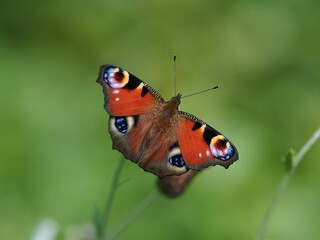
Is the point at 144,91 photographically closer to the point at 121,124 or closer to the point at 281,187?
the point at 121,124

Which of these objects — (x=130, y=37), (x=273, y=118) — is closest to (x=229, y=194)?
(x=273, y=118)

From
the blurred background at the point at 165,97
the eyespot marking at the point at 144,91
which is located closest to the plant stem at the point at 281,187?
the eyespot marking at the point at 144,91

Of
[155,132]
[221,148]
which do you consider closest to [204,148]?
[221,148]

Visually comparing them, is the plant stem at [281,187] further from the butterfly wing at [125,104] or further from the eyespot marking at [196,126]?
the butterfly wing at [125,104]

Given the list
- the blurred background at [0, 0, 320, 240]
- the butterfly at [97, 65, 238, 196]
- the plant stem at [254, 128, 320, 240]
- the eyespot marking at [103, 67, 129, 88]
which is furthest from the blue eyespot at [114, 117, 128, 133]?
the blurred background at [0, 0, 320, 240]

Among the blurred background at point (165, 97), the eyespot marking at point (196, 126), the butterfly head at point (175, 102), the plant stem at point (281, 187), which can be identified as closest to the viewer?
the plant stem at point (281, 187)

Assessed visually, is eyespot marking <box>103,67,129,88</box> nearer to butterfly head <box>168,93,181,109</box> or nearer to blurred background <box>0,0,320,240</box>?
butterfly head <box>168,93,181,109</box>

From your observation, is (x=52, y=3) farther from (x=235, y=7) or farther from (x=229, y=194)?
(x=229, y=194)
